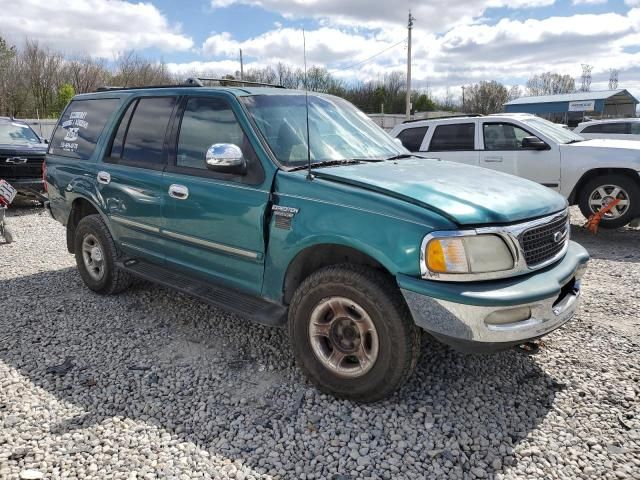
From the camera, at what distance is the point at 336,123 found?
389 centimetres

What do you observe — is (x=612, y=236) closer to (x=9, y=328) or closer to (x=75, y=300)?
(x=75, y=300)

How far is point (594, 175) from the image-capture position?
24.8ft

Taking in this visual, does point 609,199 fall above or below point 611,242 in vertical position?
above

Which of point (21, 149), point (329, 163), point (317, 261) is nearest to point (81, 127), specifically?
point (329, 163)

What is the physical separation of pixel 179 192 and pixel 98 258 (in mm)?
1660

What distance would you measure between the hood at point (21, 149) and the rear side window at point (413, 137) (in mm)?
7026

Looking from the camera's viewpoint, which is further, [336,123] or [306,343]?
[336,123]

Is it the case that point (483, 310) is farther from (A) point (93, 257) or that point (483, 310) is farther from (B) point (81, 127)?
(B) point (81, 127)

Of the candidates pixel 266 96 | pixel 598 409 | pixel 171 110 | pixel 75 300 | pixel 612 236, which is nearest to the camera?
pixel 598 409

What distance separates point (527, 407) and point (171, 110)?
3393 mm

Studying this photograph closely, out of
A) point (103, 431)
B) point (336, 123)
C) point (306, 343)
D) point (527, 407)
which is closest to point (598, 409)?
point (527, 407)

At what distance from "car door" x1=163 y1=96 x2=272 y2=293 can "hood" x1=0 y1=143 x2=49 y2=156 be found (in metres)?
7.38

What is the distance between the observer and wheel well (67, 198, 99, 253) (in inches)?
199

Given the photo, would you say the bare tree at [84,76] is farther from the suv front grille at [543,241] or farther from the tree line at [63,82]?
the suv front grille at [543,241]
